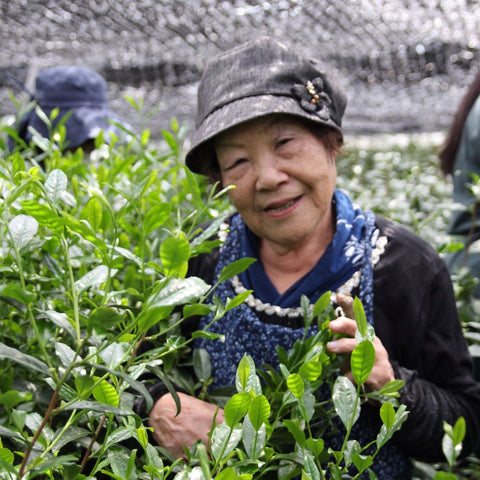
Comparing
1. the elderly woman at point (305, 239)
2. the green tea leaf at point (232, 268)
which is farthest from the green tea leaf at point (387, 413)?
the elderly woman at point (305, 239)

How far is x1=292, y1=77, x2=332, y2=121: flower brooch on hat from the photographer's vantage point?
1465mm

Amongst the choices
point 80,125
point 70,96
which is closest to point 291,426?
point 80,125

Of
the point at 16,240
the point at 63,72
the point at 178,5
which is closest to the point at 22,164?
the point at 16,240

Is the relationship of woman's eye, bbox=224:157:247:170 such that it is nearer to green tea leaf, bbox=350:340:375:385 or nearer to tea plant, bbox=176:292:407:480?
tea plant, bbox=176:292:407:480

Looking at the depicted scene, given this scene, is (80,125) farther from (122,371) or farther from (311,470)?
(311,470)

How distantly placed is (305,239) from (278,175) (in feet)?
0.63

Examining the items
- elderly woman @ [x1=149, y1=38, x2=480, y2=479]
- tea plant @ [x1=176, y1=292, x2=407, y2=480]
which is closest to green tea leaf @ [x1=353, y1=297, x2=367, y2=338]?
tea plant @ [x1=176, y1=292, x2=407, y2=480]

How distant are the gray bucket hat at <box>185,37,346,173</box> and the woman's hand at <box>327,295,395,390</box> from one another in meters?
0.45

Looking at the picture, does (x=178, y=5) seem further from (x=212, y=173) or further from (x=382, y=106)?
(x=382, y=106)

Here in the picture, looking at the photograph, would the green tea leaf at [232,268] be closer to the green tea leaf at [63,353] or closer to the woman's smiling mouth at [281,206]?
the green tea leaf at [63,353]

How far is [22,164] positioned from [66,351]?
→ 52 centimetres

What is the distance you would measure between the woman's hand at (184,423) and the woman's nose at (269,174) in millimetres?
475

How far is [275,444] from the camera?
0.99 m

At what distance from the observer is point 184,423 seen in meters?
1.28
